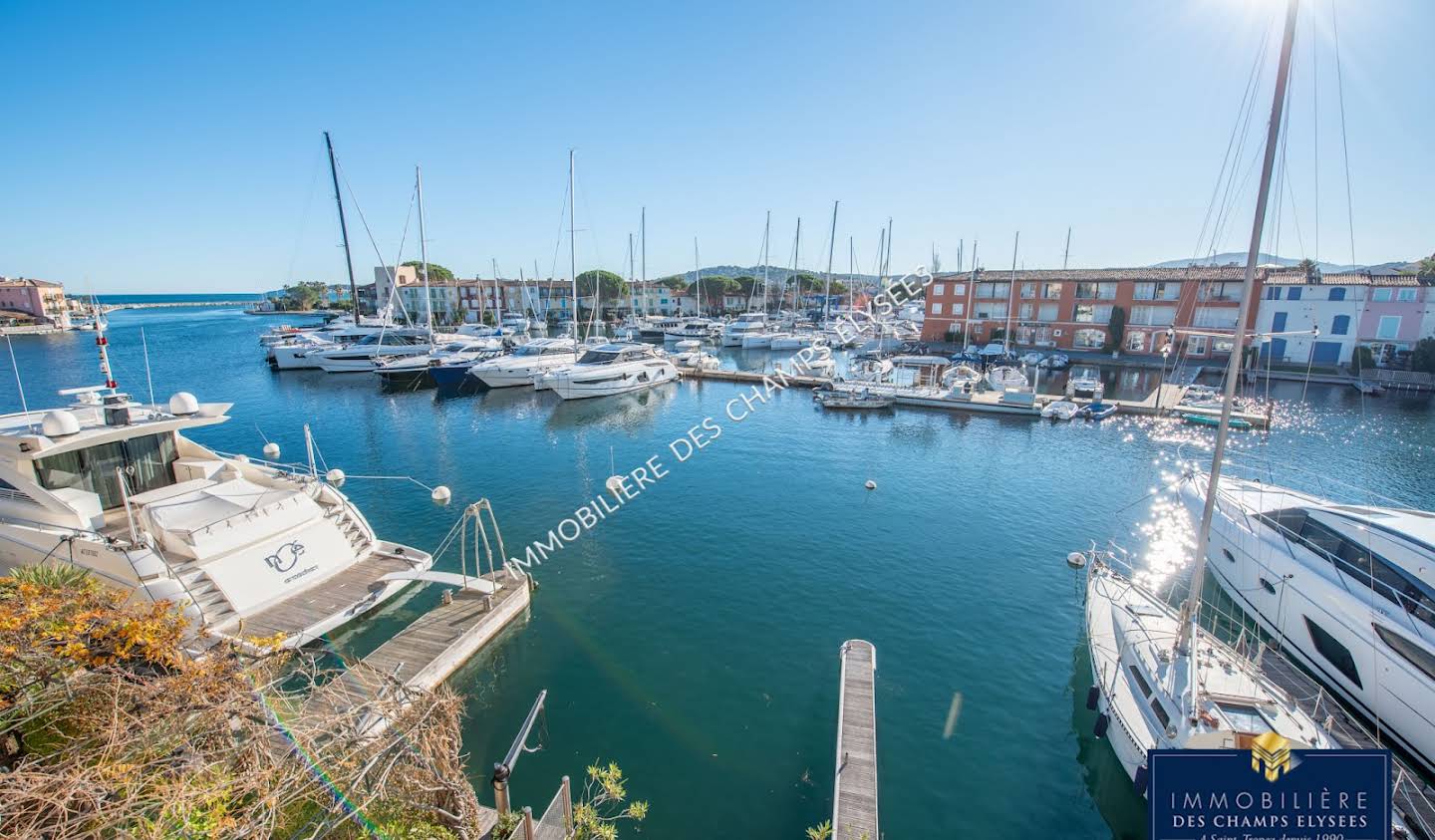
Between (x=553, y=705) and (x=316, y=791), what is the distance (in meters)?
7.38

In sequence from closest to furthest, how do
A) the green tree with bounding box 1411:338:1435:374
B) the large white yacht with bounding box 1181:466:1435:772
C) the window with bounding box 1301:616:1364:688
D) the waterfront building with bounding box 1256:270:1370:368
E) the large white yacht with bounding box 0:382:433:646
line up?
the large white yacht with bounding box 1181:466:1435:772 → the window with bounding box 1301:616:1364:688 → the large white yacht with bounding box 0:382:433:646 → the green tree with bounding box 1411:338:1435:374 → the waterfront building with bounding box 1256:270:1370:368

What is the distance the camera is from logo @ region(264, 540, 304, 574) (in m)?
14.2

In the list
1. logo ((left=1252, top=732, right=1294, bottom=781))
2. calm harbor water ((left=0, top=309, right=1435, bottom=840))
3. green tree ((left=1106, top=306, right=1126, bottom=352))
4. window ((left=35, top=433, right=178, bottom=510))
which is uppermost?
green tree ((left=1106, top=306, right=1126, bottom=352))

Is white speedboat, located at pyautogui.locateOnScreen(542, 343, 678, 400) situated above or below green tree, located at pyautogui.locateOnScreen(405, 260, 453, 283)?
below

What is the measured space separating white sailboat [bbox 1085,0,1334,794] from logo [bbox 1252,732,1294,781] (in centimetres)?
210

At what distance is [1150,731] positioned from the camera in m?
10.4

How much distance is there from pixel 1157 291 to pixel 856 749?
6205cm

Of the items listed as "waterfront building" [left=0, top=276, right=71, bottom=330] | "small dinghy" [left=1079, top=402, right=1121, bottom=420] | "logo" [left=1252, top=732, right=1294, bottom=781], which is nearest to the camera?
"logo" [left=1252, top=732, right=1294, bottom=781]

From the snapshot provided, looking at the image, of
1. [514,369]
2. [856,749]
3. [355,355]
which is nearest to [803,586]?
[856,749]

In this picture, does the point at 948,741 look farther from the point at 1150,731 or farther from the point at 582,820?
the point at 582,820

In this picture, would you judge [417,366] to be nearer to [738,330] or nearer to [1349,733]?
[738,330]

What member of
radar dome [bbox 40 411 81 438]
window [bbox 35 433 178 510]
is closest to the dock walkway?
radar dome [bbox 40 411 81 438]

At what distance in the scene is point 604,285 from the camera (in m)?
117

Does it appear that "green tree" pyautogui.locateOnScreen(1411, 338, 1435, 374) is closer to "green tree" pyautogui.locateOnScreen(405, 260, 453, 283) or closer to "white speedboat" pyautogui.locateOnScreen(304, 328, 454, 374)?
"white speedboat" pyautogui.locateOnScreen(304, 328, 454, 374)
